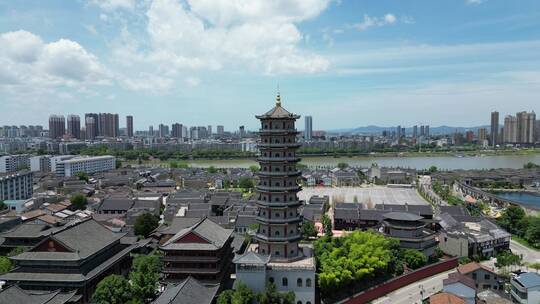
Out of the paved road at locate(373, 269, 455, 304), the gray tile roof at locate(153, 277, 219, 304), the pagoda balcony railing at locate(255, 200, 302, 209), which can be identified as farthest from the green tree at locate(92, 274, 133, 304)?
the paved road at locate(373, 269, 455, 304)

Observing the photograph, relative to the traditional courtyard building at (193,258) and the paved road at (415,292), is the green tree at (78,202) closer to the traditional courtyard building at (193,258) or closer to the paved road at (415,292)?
the traditional courtyard building at (193,258)

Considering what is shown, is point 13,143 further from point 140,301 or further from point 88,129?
point 140,301

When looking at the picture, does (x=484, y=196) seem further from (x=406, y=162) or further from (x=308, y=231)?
(x=406, y=162)

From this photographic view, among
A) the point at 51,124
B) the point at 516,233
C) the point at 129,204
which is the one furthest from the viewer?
the point at 51,124

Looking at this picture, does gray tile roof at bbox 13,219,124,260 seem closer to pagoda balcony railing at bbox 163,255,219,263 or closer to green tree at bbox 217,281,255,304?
pagoda balcony railing at bbox 163,255,219,263

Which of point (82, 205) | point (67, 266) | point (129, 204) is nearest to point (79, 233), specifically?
point (67, 266)

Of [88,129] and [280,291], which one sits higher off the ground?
[88,129]

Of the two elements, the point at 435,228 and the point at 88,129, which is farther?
the point at 88,129
